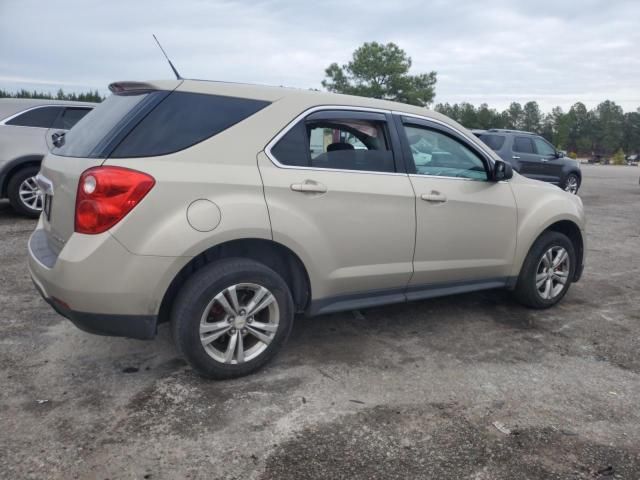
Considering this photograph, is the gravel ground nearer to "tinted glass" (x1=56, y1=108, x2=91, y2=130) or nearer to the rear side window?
the rear side window

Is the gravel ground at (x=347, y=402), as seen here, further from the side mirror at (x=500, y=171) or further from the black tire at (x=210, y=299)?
the side mirror at (x=500, y=171)

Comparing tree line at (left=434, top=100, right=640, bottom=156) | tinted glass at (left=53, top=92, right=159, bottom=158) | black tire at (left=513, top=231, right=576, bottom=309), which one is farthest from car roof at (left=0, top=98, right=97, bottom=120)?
tree line at (left=434, top=100, right=640, bottom=156)

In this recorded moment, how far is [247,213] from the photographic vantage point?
9.84ft

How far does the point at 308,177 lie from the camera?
3242 mm

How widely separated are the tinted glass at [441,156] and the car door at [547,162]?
36.4 feet

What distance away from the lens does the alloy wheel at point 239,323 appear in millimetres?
3031

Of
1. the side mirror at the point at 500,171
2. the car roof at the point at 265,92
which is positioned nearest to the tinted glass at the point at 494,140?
the side mirror at the point at 500,171

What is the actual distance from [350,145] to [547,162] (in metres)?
12.3

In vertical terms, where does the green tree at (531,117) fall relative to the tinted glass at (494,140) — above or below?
above

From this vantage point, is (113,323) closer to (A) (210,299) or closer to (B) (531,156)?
(A) (210,299)

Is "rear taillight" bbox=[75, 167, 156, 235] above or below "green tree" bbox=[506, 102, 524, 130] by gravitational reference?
below

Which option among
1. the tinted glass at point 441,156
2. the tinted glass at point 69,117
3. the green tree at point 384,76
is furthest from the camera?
the green tree at point 384,76

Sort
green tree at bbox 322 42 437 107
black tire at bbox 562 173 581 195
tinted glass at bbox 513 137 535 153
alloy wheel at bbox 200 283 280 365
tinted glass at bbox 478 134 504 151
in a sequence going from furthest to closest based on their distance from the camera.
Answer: green tree at bbox 322 42 437 107
black tire at bbox 562 173 581 195
tinted glass at bbox 513 137 535 153
tinted glass at bbox 478 134 504 151
alloy wheel at bbox 200 283 280 365

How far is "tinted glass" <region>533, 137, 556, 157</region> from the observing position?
1420 cm
